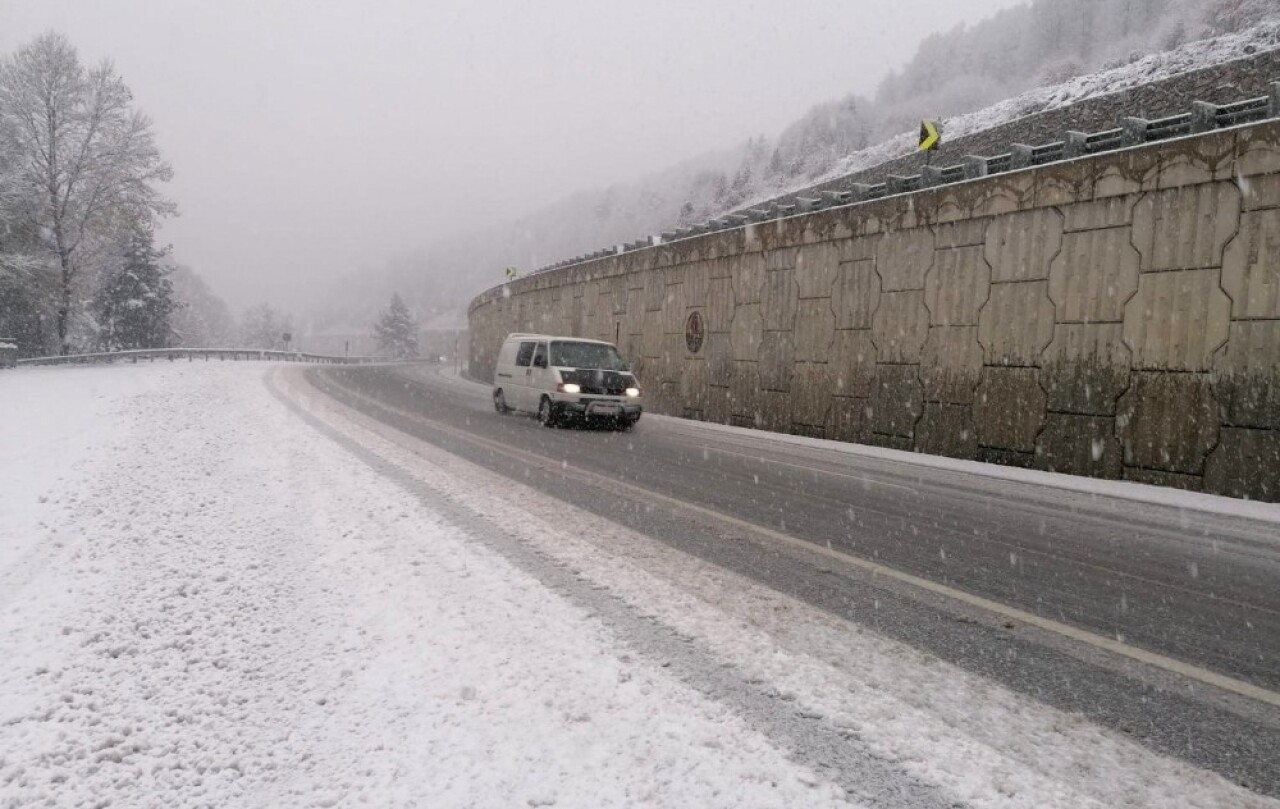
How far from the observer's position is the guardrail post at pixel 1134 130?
9594 millimetres

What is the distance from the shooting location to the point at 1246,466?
8258mm

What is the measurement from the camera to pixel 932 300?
12.3 m

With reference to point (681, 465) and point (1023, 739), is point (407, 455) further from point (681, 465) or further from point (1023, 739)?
point (1023, 739)

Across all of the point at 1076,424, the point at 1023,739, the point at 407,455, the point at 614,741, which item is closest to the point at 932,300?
the point at 1076,424

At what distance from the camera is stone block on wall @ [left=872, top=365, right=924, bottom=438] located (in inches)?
494

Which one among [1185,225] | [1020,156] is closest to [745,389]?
[1020,156]

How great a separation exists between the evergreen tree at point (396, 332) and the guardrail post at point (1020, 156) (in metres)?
98.2

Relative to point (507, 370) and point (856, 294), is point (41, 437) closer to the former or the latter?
point (507, 370)

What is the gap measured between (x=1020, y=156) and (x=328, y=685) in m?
12.6

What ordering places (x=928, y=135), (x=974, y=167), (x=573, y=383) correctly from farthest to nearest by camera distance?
1. (x=928, y=135)
2. (x=573, y=383)
3. (x=974, y=167)

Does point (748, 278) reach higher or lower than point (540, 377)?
higher

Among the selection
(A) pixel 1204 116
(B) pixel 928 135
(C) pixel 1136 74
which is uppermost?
(C) pixel 1136 74

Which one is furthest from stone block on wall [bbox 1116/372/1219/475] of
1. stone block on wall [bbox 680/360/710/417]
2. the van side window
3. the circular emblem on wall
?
the van side window

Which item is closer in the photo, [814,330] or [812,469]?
[812,469]
